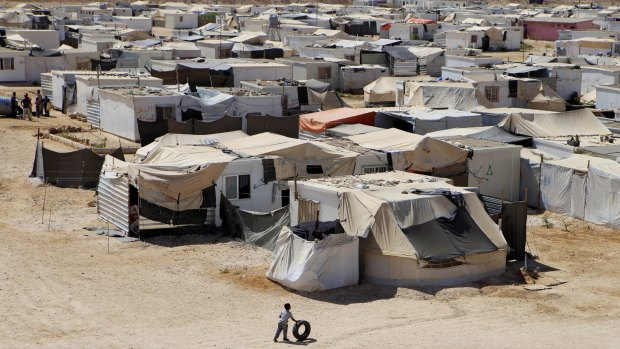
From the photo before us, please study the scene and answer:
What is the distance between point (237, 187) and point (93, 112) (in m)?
14.7

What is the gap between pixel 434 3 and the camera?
360 ft

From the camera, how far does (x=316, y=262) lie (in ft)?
63.7

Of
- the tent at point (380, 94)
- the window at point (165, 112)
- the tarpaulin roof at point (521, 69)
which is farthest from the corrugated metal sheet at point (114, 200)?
the tarpaulin roof at point (521, 69)

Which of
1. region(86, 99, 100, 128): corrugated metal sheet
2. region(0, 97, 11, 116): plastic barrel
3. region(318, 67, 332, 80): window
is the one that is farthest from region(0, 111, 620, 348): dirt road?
region(318, 67, 332, 80): window

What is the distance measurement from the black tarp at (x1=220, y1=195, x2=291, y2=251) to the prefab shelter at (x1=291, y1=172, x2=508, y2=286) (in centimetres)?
77

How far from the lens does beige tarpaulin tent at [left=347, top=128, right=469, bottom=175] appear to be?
25.8 m

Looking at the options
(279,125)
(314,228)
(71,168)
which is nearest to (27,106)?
(279,125)

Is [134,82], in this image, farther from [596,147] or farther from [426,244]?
[426,244]

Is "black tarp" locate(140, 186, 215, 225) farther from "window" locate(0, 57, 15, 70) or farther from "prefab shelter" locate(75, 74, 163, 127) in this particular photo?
"window" locate(0, 57, 15, 70)

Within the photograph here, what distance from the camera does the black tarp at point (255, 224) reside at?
22.2 meters

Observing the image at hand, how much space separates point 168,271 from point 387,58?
35.0 m

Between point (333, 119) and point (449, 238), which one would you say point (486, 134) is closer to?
point (333, 119)

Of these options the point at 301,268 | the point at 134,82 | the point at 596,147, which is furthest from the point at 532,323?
the point at 134,82

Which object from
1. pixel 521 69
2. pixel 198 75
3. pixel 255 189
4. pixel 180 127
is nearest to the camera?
pixel 255 189
